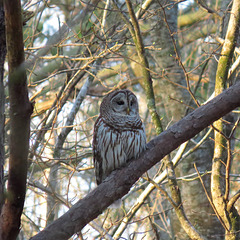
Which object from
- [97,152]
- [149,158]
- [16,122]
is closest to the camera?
[16,122]

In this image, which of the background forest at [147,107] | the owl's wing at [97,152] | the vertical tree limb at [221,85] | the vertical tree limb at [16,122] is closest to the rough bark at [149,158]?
the background forest at [147,107]

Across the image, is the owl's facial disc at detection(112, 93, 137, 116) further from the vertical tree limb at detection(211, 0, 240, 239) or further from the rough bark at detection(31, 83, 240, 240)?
the rough bark at detection(31, 83, 240, 240)

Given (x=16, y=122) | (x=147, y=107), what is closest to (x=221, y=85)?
(x=147, y=107)

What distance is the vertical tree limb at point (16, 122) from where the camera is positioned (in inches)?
70.2

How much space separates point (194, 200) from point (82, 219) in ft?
11.5

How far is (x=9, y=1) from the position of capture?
1703mm

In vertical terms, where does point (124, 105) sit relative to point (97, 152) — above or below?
above

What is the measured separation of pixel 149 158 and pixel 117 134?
1337 millimetres

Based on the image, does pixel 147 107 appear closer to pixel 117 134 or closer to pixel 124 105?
pixel 124 105

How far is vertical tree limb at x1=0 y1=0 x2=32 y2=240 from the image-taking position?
1.78m

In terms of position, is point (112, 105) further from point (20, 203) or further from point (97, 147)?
point (20, 203)

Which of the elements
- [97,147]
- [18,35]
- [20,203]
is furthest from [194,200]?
[18,35]

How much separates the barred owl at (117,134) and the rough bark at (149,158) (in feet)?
3.32

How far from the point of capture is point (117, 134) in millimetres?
4328
